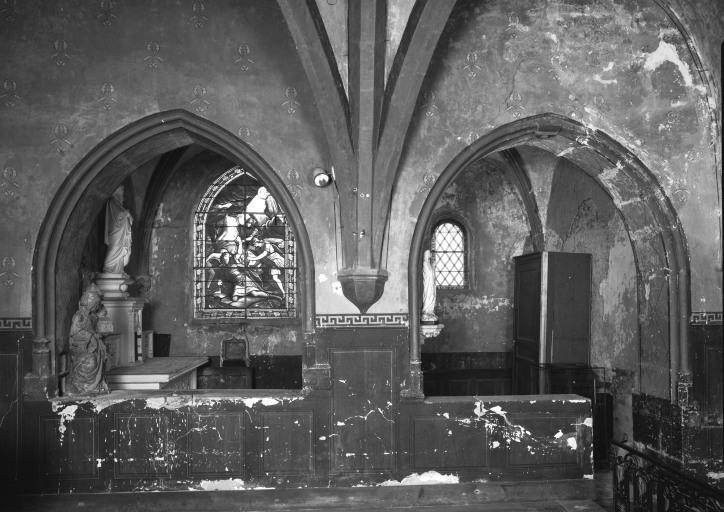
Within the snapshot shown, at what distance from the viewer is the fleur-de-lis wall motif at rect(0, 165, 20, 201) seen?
6.06 m

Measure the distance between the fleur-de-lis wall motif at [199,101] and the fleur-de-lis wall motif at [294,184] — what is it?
103cm

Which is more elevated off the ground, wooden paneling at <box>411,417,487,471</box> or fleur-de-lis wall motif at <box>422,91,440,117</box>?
fleur-de-lis wall motif at <box>422,91,440,117</box>

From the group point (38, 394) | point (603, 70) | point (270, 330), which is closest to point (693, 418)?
point (603, 70)

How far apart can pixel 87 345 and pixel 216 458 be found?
1.68 meters

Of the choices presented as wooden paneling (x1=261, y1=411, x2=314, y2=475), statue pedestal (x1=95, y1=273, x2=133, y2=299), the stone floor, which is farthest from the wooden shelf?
wooden paneling (x1=261, y1=411, x2=314, y2=475)

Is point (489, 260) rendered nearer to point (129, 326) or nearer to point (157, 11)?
point (129, 326)

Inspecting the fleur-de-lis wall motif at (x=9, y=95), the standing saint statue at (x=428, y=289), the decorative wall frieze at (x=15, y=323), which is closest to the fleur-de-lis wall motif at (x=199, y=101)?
the fleur-de-lis wall motif at (x=9, y=95)

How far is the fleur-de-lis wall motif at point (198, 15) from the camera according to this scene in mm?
6270

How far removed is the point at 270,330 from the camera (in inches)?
378

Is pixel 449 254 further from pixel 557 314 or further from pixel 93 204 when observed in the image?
pixel 93 204

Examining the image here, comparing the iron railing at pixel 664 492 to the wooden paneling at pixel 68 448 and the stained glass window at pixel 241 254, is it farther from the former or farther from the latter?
the stained glass window at pixel 241 254

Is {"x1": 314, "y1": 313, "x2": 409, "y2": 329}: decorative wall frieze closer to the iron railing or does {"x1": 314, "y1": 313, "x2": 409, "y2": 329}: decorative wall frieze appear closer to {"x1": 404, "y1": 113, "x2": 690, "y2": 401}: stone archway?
{"x1": 404, "y1": 113, "x2": 690, "y2": 401}: stone archway

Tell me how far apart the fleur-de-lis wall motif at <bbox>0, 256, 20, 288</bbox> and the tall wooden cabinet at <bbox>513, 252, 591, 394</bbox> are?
641 cm

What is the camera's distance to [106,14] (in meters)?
6.19
